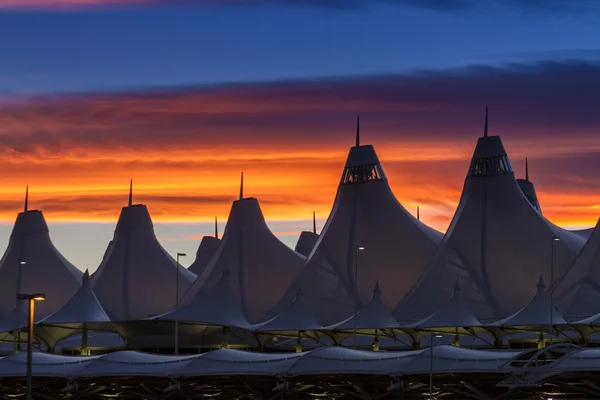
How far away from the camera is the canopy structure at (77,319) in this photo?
110 metres

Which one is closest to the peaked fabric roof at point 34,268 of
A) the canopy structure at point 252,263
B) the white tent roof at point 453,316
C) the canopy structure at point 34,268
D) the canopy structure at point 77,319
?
the canopy structure at point 34,268

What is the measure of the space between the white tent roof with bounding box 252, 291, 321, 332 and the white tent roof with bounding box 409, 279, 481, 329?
7493mm

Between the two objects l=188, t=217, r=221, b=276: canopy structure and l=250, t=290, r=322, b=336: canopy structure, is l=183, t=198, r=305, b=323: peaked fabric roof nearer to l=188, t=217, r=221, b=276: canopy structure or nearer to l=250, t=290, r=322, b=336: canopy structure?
l=250, t=290, r=322, b=336: canopy structure

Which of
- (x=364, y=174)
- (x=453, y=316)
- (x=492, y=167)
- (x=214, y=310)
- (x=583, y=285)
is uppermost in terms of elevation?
(x=492, y=167)

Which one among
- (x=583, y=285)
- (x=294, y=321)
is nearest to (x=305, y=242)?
(x=294, y=321)

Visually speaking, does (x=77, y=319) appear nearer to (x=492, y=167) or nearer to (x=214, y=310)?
(x=214, y=310)

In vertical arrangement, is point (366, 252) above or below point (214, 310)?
above

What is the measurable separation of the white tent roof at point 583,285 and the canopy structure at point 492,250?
396 cm

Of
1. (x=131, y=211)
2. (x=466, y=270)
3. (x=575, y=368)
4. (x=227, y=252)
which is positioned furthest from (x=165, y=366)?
(x=131, y=211)

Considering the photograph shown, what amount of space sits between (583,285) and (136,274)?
4102 cm

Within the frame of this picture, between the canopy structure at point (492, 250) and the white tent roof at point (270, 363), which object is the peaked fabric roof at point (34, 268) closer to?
the canopy structure at point (492, 250)

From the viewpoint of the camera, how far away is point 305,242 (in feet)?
511

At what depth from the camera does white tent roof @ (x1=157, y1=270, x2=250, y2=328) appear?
10844 centimetres

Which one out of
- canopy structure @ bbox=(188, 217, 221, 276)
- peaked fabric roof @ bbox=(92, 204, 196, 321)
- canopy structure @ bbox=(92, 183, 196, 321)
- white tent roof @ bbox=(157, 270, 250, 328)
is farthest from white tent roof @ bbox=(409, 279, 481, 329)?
canopy structure @ bbox=(188, 217, 221, 276)
